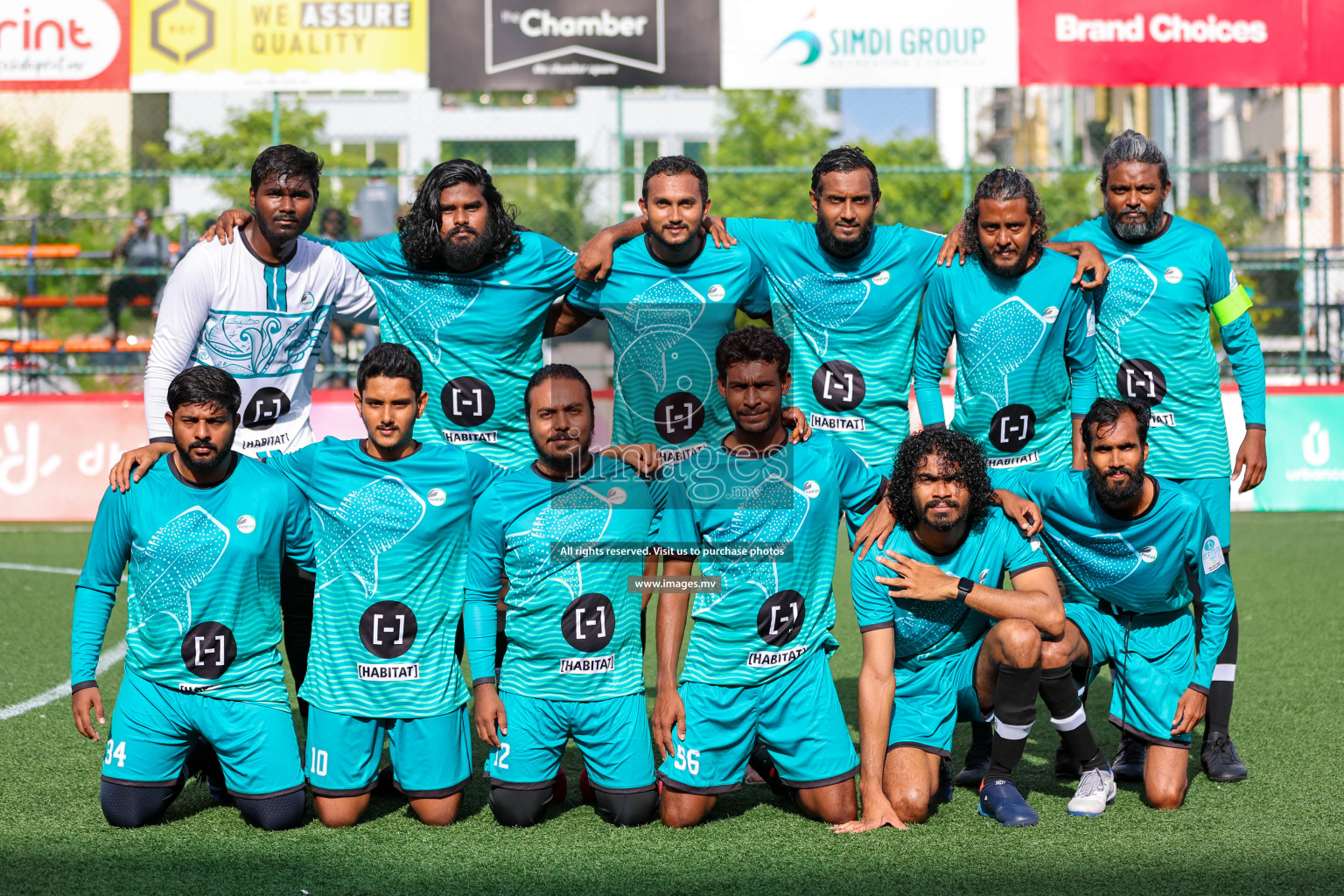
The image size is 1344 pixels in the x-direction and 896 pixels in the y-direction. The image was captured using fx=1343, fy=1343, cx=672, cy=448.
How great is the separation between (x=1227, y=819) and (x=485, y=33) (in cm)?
958

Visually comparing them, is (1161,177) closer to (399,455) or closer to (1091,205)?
(399,455)

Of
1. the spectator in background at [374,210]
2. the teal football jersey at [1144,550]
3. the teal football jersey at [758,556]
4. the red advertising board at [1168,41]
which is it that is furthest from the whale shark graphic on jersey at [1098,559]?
the spectator in background at [374,210]

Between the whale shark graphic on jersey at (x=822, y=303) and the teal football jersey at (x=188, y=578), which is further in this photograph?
the whale shark graphic on jersey at (x=822, y=303)

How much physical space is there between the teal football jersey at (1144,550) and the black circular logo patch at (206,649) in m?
2.66

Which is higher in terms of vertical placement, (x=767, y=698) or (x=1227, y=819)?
(x=767, y=698)

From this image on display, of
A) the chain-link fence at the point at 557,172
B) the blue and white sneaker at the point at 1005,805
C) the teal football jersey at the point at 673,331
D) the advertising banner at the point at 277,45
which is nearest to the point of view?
the blue and white sneaker at the point at 1005,805

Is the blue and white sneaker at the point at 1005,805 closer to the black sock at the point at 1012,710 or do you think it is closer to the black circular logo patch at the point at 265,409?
the black sock at the point at 1012,710

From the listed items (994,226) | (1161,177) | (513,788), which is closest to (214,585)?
(513,788)

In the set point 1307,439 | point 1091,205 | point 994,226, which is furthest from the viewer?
point 1091,205

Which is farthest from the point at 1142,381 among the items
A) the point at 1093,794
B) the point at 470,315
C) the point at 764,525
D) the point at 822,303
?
the point at 470,315

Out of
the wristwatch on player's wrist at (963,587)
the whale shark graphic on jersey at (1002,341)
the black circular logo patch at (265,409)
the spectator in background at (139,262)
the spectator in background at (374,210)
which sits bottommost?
the wristwatch on player's wrist at (963,587)

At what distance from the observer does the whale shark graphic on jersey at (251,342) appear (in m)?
4.82

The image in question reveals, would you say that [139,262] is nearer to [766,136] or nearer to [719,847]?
[719,847]

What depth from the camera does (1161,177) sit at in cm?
495
